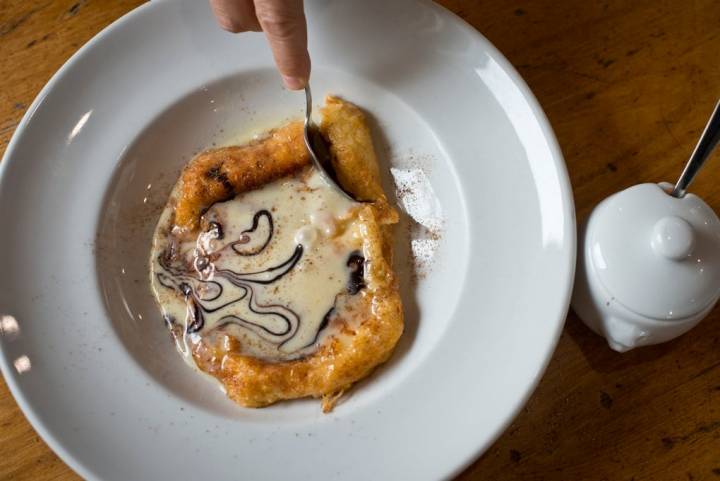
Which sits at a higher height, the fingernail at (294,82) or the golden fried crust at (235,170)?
the fingernail at (294,82)

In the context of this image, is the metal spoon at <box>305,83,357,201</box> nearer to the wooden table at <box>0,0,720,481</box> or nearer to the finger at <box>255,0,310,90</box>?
the finger at <box>255,0,310,90</box>

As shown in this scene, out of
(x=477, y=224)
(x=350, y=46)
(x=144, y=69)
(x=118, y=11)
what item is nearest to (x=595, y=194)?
(x=477, y=224)

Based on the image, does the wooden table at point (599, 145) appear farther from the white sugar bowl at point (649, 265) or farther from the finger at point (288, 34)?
the finger at point (288, 34)

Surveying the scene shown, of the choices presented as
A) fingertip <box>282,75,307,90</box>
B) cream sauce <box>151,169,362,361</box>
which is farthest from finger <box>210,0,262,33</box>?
cream sauce <box>151,169,362,361</box>

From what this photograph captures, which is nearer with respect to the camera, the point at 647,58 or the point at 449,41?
the point at 449,41

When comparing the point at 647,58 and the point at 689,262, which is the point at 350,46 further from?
the point at 689,262

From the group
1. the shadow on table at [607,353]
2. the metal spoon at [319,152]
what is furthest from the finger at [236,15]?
the shadow on table at [607,353]

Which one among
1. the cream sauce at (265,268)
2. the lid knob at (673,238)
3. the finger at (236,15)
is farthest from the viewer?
the cream sauce at (265,268)
